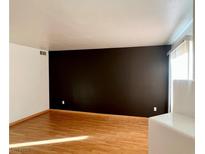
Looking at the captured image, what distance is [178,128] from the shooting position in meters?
1.14

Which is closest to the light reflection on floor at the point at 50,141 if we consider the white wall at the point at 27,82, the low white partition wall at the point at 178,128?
the white wall at the point at 27,82

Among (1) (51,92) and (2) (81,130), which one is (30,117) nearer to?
(1) (51,92)

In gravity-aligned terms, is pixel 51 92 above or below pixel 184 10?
below

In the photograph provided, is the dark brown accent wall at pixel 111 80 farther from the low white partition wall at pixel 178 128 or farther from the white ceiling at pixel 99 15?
the low white partition wall at pixel 178 128

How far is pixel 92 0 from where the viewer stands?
185cm

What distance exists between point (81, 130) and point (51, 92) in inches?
103

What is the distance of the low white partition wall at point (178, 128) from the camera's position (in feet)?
3.44

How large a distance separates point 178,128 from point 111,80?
4169 millimetres

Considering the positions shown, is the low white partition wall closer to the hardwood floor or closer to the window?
the window

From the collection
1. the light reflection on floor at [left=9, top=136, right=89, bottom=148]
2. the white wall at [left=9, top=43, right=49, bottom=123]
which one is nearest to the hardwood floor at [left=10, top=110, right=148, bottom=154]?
the light reflection on floor at [left=9, top=136, right=89, bottom=148]

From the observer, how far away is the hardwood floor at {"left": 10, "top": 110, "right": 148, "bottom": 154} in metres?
2.96
